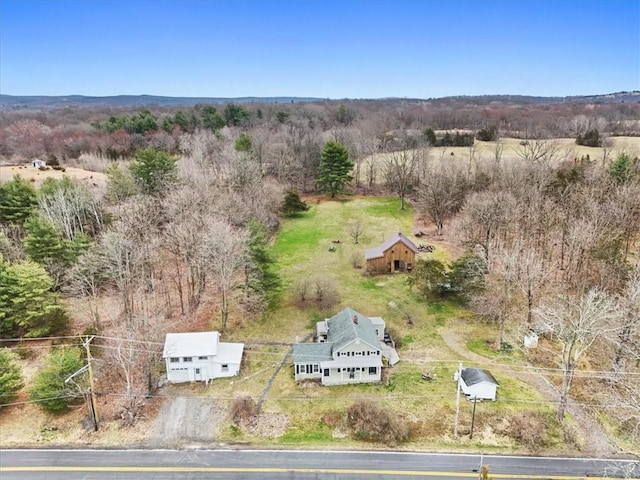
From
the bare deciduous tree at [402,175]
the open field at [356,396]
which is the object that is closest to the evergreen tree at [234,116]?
the bare deciduous tree at [402,175]

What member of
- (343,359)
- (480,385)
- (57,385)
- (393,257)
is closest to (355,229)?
(393,257)

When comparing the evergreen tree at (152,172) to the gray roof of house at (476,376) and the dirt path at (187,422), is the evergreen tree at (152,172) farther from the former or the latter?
the gray roof of house at (476,376)

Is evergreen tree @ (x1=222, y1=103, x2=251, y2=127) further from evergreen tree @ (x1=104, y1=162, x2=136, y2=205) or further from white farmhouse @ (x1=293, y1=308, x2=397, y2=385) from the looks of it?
white farmhouse @ (x1=293, y1=308, x2=397, y2=385)

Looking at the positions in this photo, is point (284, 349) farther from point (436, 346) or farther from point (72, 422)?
Result: point (72, 422)

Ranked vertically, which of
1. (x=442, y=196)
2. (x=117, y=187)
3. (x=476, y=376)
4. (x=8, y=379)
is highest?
(x=117, y=187)

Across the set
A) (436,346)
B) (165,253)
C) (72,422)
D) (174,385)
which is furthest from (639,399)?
(165,253)

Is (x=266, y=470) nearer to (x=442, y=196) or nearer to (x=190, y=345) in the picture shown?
(x=190, y=345)
